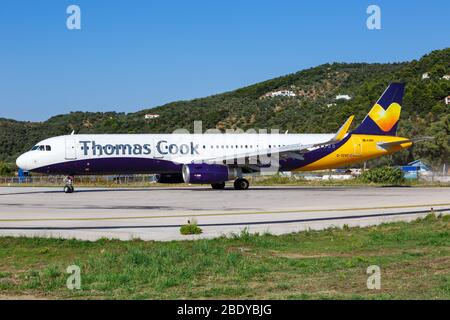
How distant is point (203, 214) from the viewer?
24.5m

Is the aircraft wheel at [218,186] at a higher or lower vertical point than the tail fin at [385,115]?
lower

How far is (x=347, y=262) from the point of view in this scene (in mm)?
13102

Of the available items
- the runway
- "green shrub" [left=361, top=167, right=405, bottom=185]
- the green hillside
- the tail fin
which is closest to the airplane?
the tail fin

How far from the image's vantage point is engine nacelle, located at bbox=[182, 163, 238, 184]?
4022cm

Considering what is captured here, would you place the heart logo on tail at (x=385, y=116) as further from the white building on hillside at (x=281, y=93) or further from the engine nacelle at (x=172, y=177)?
the white building on hillside at (x=281, y=93)

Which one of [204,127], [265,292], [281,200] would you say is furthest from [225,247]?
[204,127]

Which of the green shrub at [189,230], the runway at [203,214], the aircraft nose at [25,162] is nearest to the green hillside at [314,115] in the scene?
the runway at [203,214]

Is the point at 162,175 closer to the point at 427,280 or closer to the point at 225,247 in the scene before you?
the point at 225,247

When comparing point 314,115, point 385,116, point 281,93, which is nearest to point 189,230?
point 385,116

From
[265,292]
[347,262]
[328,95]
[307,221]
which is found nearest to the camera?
[265,292]

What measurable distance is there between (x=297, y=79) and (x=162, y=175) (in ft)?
495

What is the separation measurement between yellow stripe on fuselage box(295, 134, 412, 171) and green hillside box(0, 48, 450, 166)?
2453cm

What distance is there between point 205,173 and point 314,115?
2846 inches

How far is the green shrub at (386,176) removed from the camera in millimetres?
50000
